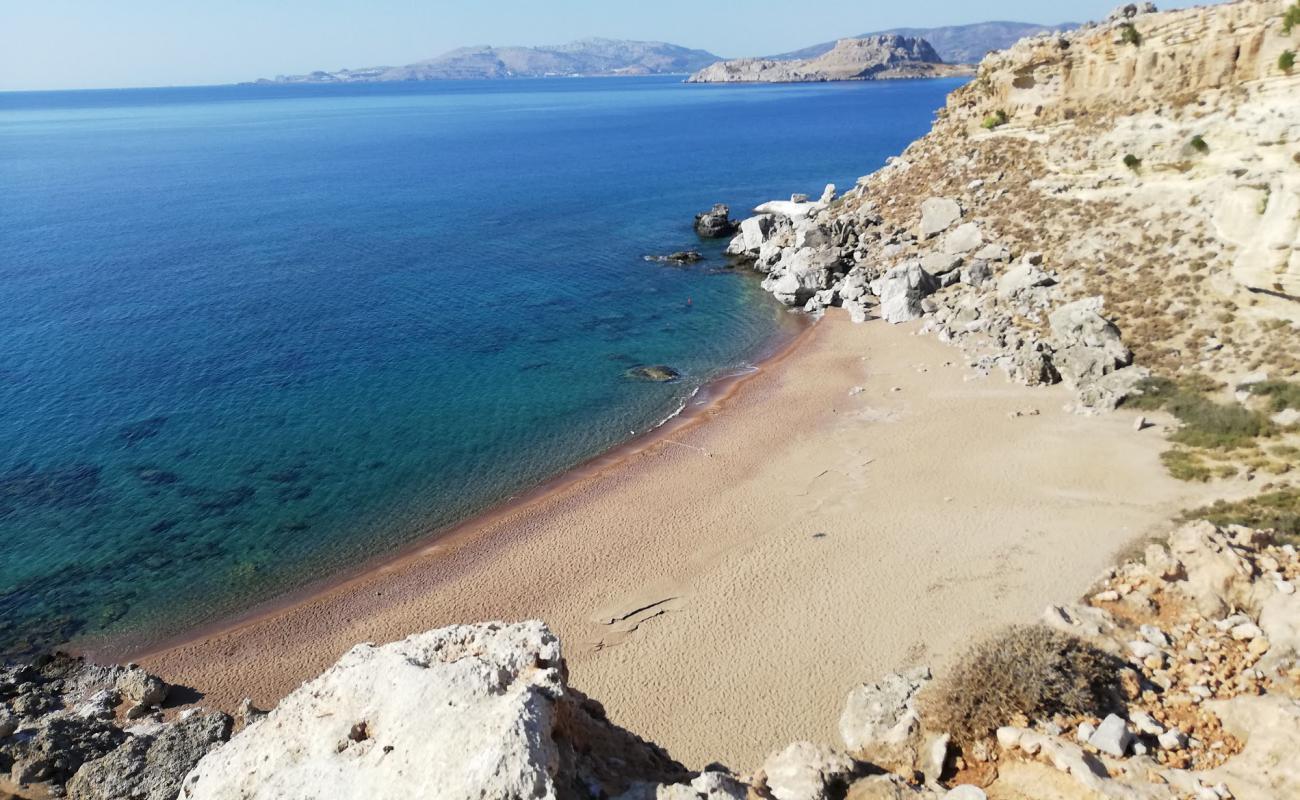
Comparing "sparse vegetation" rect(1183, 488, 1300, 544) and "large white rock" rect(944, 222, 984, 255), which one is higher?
"large white rock" rect(944, 222, 984, 255)

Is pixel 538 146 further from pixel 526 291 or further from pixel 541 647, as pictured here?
pixel 541 647

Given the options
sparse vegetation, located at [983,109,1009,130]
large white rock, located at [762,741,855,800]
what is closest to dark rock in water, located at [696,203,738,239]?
sparse vegetation, located at [983,109,1009,130]

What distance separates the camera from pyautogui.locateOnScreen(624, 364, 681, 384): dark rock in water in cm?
3978

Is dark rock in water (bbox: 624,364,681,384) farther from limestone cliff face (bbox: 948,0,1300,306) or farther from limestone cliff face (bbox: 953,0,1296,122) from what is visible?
limestone cliff face (bbox: 953,0,1296,122)

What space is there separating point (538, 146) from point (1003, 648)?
413 feet

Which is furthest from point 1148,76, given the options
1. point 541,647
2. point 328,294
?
point 328,294

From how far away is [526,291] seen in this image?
5359 centimetres

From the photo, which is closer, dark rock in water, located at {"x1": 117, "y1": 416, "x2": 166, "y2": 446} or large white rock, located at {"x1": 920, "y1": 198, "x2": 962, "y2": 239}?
dark rock in water, located at {"x1": 117, "y1": 416, "x2": 166, "y2": 446}

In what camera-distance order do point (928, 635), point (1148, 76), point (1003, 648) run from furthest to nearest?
point (1148, 76)
point (928, 635)
point (1003, 648)

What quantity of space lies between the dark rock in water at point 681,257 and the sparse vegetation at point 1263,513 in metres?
42.9

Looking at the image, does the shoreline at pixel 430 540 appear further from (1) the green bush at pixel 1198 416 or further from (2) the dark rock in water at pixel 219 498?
(1) the green bush at pixel 1198 416

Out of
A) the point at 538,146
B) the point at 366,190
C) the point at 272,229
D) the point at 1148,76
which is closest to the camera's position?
the point at 1148,76

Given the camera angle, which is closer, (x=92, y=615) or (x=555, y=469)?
(x=92, y=615)

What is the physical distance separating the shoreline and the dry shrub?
62.7 ft
